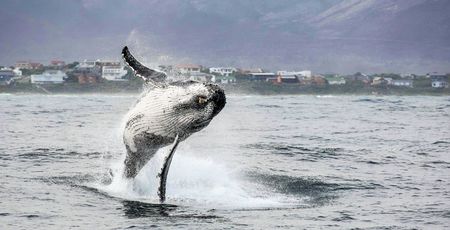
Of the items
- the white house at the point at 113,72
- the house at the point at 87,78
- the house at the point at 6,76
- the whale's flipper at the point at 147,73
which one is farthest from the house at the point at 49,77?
the whale's flipper at the point at 147,73

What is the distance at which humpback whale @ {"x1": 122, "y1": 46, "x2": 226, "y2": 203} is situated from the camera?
40.4 feet

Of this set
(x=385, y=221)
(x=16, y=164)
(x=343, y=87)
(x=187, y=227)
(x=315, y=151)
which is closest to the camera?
(x=187, y=227)

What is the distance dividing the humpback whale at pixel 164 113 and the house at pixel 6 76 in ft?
402

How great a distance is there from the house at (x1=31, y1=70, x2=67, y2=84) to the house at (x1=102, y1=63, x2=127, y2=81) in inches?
289

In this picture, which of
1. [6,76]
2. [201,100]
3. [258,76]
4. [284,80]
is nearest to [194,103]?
[201,100]

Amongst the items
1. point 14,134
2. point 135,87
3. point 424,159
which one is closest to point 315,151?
point 424,159

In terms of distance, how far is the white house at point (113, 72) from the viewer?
438 ft

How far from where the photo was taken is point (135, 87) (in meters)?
123

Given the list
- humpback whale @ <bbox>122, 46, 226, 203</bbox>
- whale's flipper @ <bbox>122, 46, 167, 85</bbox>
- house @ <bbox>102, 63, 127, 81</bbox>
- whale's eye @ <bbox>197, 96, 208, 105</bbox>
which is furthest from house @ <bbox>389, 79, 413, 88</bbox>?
whale's eye @ <bbox>197, 96, 208, 105</bbox>

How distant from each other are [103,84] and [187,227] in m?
118

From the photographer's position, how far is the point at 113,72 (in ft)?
447

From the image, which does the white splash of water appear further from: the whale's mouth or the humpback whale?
the whale's mouth

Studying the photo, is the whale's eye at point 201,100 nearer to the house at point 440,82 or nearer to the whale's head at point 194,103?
the whale's head at point 194,103

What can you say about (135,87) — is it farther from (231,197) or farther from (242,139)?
(231,197)
